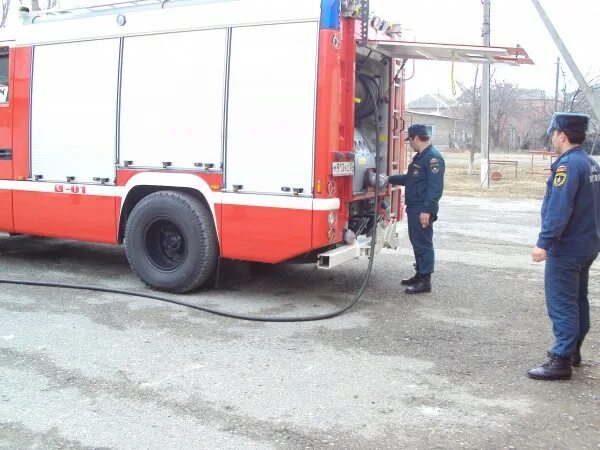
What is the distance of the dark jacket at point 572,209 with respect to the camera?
437 cm

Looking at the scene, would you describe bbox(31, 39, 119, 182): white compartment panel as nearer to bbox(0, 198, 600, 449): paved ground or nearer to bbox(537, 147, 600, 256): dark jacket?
bbox(0, 198, 600, 449): paved ground

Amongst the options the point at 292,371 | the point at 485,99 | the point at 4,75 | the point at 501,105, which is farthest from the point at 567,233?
the point at 501,105

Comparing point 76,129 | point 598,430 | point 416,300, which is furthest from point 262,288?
point 598,430

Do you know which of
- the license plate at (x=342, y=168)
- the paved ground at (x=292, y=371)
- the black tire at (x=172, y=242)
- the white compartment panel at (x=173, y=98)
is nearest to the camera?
the paved ground at (x=292, y=371)

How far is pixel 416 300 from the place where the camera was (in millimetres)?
6719

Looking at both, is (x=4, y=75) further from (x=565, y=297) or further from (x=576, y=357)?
(x=576, y=357)

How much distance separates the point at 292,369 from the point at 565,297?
197 cm

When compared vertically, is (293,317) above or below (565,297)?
below

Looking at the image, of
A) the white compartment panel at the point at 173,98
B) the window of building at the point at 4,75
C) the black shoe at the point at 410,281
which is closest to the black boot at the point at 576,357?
the black shoe at the point at 410,281

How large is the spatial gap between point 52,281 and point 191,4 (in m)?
3.40

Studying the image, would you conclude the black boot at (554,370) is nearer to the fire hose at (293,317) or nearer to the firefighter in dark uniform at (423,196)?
the fire hose at (293,317)

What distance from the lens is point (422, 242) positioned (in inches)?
270

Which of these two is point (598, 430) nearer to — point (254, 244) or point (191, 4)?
point (254, 244)

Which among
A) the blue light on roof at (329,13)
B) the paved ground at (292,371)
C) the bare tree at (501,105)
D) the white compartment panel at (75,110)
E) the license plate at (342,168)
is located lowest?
the paved ground at (292,371)
